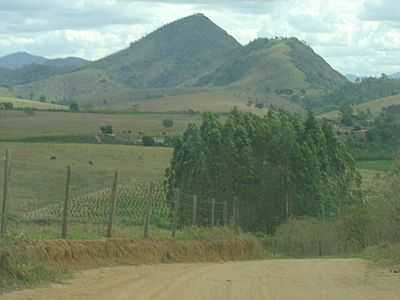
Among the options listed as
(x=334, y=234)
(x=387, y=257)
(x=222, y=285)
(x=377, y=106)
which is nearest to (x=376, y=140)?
(x=334, y=234)

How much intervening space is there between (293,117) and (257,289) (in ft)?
146

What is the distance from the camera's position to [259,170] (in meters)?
54.4

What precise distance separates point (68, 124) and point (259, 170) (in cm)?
6362

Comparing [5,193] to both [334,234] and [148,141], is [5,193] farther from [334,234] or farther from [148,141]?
[148,141]

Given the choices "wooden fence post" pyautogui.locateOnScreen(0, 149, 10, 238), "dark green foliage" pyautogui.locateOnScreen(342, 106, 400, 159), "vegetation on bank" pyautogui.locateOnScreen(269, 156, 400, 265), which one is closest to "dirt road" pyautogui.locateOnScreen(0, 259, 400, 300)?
"wooden fence post" pyautogui.locateOnScreen(0, 149, 10, 238)

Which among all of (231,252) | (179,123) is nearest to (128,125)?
(179,123)

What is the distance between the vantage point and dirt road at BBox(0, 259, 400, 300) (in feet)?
52.8

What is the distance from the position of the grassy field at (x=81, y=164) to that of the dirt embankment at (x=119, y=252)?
21.7 metres

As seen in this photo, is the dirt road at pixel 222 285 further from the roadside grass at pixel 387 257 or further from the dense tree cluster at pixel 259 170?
the dense tree cluster at pixel 259 170

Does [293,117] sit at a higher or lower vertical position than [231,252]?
higher

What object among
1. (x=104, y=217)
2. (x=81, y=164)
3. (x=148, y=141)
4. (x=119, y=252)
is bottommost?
(x=81, y=164)

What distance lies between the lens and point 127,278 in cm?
1883

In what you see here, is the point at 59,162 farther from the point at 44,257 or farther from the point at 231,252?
the point at 44,257

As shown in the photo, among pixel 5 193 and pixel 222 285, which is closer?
pixel 5 193
